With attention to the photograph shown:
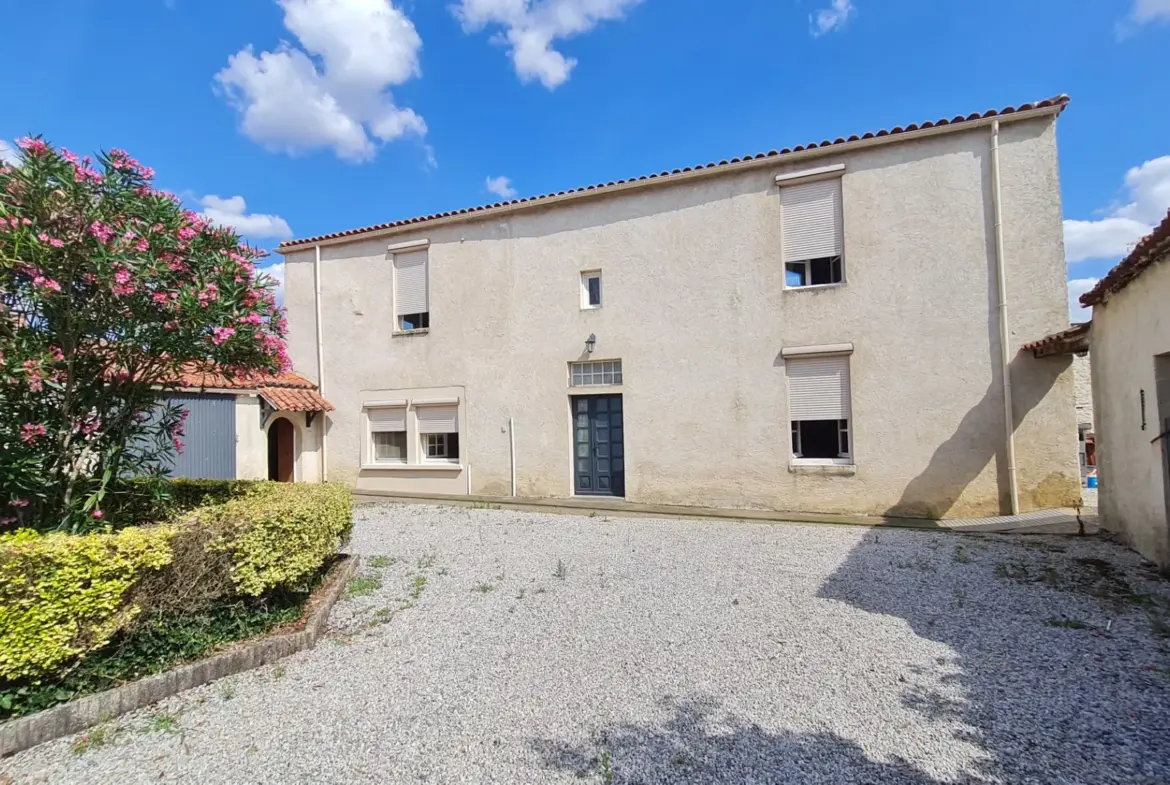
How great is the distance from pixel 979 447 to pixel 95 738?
418 inches

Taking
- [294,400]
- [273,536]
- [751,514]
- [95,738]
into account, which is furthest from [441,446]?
[95,738]

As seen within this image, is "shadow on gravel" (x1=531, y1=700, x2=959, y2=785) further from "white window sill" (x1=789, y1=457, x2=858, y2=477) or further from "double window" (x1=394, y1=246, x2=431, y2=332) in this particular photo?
"double window" (x1=394, y1=246, x2=431, y2=332)

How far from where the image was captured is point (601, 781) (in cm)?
286

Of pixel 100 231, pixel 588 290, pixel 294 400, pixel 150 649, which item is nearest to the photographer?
pixel 150 649

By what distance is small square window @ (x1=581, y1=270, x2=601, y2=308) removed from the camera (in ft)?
39.7

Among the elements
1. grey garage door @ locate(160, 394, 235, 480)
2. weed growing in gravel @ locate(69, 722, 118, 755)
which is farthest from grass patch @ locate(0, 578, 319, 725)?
grey garage door @ locate(160, 394, 235, 480)

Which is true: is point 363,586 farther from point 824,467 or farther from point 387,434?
point 387,434

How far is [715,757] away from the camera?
3.03 m

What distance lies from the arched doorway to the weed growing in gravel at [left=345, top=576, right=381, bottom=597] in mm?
9663

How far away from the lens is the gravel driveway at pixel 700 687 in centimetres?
299

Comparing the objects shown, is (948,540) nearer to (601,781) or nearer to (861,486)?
(861,486)

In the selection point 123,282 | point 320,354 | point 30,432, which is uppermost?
point 320,354

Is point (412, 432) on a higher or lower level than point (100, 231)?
lower

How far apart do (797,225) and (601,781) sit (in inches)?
383
